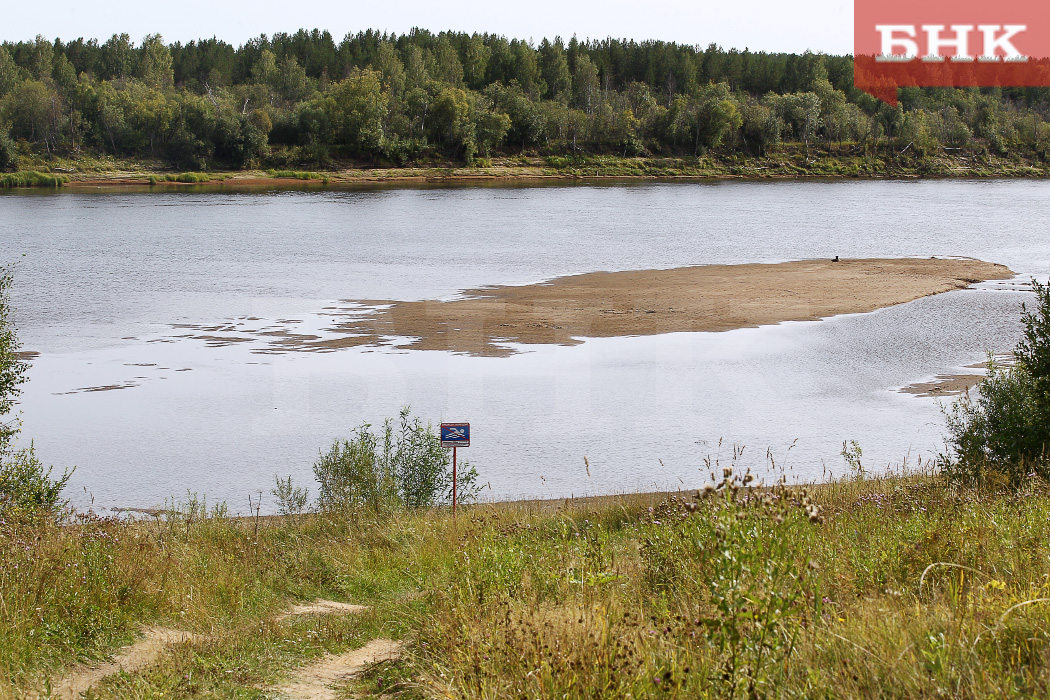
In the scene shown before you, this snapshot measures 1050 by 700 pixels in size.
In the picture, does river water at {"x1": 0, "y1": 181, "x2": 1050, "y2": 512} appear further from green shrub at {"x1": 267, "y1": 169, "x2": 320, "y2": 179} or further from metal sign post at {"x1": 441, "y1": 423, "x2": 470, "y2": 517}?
green shrub at {"x1": 267, "y1": 169, "x2": 320, "y2": 179}

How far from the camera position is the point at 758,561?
495 centimetres

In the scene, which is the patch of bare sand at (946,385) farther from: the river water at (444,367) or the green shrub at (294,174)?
the green shrub at (294,174)

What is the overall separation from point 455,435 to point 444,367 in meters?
11.1

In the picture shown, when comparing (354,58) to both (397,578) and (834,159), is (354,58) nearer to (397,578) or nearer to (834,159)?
(834,159)

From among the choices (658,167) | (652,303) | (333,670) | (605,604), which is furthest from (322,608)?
(658,167)

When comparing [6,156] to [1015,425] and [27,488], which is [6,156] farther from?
[1015,425]

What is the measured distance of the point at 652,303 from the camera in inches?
1334

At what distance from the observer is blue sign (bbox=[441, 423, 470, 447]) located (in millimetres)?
13273

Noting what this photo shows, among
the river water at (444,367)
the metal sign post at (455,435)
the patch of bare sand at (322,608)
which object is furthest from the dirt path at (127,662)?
the river water at (444,367)

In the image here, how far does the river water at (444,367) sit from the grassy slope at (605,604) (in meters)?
6.37

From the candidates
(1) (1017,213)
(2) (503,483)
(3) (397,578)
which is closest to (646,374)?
(2) (503,483)

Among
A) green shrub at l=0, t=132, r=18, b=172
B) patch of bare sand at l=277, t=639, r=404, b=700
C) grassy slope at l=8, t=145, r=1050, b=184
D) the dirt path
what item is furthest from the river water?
green shrub at l=0, t=132, r=18, b=172

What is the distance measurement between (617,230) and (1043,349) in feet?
149

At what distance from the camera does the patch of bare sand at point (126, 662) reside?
20.4 ft
